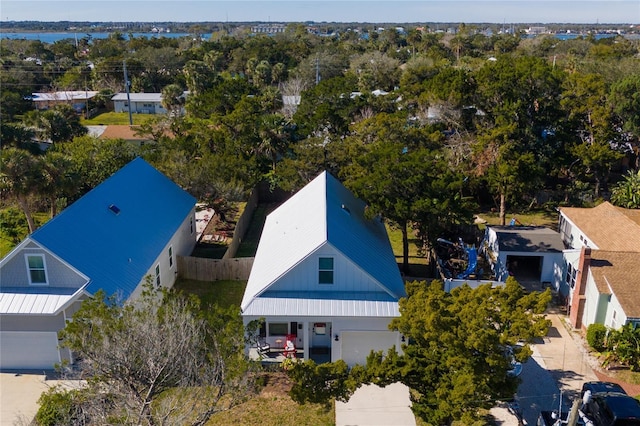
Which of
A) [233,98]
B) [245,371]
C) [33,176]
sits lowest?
[245,371]

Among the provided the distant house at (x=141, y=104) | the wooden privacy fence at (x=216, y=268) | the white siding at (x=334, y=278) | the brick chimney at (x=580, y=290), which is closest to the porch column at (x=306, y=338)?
the white siding at (x=334, y=278)

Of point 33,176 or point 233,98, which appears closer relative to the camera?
point 33,176

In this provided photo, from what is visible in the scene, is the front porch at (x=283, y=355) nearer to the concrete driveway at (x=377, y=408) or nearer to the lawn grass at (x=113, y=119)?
the concrete driveway at (x=377, y=408)

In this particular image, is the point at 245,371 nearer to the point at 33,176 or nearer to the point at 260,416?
the point at 260,416

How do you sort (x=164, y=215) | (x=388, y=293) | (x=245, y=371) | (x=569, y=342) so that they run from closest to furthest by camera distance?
(x=245, y=371) → (x=388, y=293) → (x=569, y=342) → (x=164, y=215)

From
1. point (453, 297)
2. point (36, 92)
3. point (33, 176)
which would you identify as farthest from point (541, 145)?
point (36, 92)

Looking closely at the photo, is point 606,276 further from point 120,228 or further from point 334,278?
point 120,228
